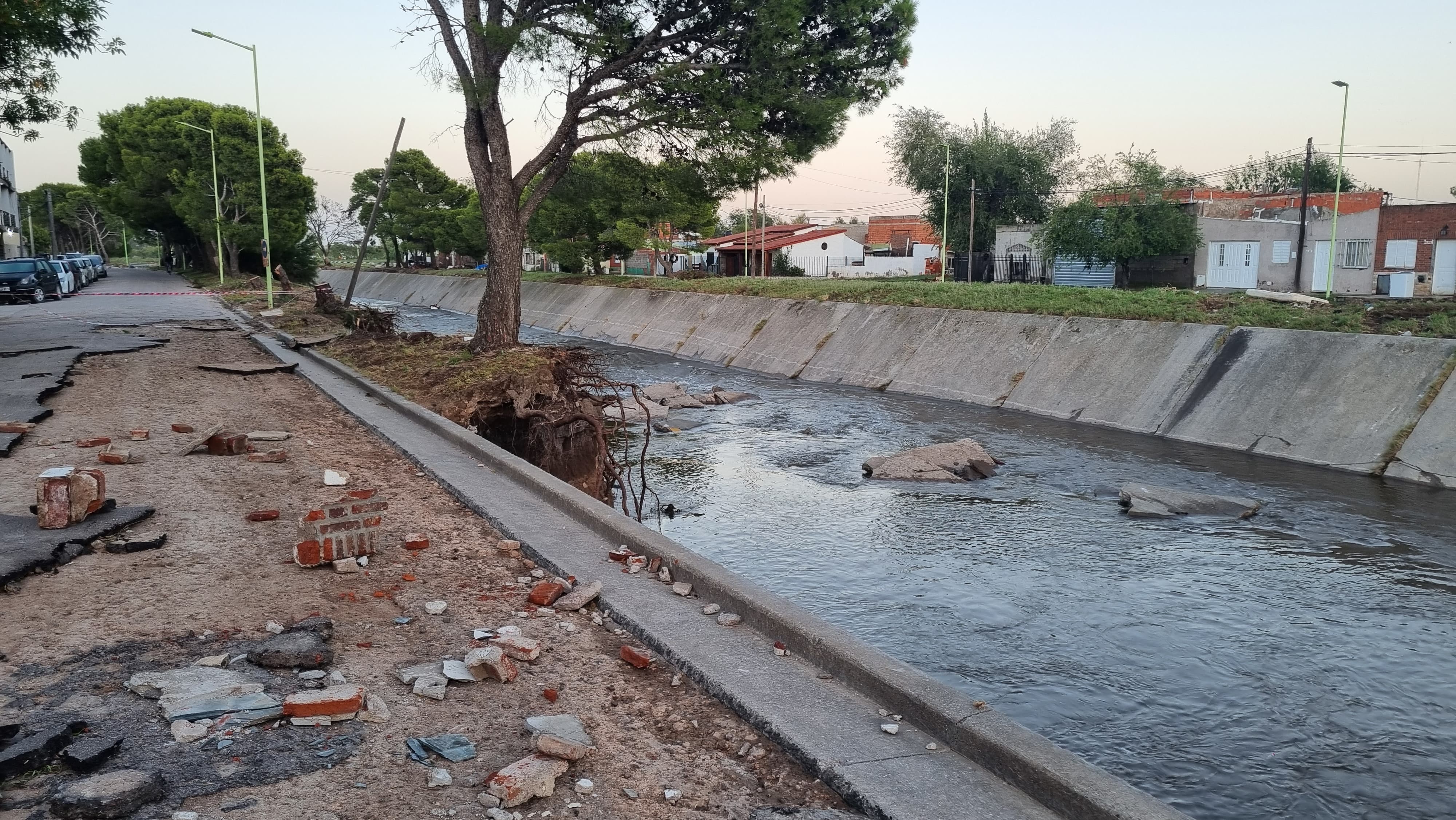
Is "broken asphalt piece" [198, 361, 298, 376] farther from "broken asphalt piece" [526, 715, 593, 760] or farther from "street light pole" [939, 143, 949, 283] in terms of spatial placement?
"street light pole" [939, 143, 949, 283]

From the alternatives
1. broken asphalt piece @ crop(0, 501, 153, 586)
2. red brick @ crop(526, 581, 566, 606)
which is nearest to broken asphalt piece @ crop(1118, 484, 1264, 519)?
red brick @ crop(526, 581, 566, 606)

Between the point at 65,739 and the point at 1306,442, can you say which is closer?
the point at 65,739

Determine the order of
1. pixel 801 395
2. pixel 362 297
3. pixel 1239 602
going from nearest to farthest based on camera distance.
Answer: pixel 1239 602, pixel 801 395, pixel 362 297

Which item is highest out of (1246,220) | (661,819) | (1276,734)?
(1246,220)

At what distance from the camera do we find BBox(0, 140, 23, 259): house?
6425cm

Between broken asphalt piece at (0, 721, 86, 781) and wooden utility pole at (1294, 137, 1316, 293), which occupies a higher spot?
wooden utility pole at (1294, 137, 1316, 293)

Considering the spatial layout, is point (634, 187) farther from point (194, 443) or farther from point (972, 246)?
point (972, 246)

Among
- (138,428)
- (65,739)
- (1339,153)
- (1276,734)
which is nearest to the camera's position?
(65,739)

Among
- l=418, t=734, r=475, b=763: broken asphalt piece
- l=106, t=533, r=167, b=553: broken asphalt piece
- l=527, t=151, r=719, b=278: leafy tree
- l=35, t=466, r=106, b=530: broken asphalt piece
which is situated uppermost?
l=527, t=151, r=719, b=278: leafy tree

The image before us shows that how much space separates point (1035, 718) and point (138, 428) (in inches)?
379

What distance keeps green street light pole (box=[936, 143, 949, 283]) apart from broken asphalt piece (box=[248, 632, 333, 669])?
4248 cm

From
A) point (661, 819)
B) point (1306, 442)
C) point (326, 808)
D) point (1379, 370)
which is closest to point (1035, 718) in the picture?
point (661, 819)

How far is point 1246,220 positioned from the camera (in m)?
41.3

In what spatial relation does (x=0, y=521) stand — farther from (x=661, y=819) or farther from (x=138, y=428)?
(x=661, y=819)
